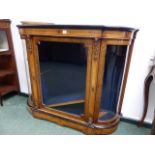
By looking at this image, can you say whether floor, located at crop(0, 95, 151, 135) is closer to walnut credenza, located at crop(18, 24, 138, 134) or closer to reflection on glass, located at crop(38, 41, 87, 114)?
walnut credenza, located at crop(18, 24, 138, 134)

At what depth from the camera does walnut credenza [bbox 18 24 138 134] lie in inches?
52.2

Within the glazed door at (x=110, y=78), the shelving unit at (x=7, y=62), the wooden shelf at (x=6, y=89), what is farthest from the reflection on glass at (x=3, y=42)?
the glazed door at (x=110, y=78)

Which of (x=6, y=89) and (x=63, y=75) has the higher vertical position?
(x=63, y=75)

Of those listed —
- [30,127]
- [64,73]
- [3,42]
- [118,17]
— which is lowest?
[30,127]

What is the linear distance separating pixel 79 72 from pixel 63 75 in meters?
0.22

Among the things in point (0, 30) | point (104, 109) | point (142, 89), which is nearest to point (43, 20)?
point (0, 30)

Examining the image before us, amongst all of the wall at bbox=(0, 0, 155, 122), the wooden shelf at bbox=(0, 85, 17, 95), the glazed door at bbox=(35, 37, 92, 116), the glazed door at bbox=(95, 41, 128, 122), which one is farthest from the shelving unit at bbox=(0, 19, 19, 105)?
the glazed door at bbox=(95, 41, 128, 122)

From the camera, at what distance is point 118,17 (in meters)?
1.59

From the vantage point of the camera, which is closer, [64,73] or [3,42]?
[64,73]

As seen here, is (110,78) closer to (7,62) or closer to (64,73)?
(64,73)

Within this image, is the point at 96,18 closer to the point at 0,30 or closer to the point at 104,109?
the point at 104,109

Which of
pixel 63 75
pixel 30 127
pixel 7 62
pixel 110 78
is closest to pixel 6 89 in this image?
pixel 7 62

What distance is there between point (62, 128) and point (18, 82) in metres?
1.14

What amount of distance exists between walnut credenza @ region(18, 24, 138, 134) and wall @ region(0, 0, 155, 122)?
0.14 m
